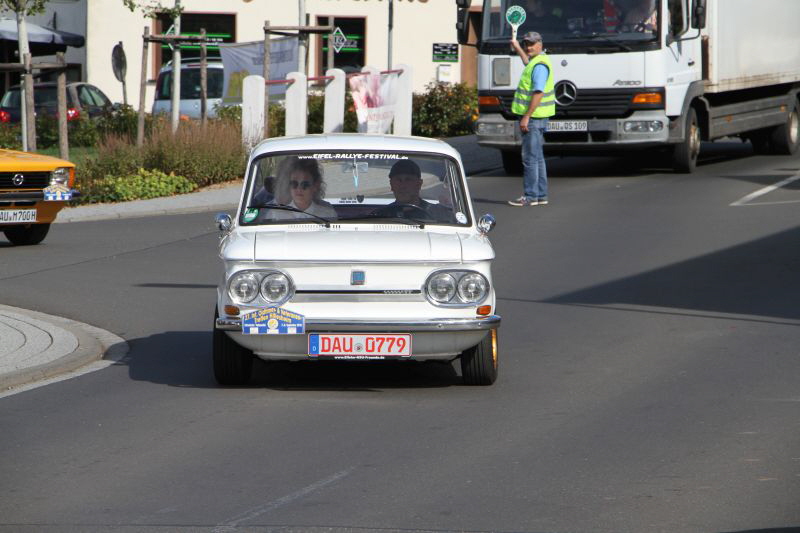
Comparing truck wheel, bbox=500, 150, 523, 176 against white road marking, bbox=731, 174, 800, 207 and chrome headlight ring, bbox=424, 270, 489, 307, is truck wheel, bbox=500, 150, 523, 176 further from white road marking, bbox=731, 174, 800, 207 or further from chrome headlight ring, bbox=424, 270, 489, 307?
chrome headlight ring, bbox=424, 270, 489, 307

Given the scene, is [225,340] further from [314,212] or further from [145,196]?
[145,196]

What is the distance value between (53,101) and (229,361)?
92.3 feet

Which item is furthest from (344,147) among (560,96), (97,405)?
(560,96)

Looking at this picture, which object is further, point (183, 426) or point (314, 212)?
point (314, 212)

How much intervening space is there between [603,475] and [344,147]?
3346 millimetres

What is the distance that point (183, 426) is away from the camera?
7.94m

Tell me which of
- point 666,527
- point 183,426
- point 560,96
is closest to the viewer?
point 666,527

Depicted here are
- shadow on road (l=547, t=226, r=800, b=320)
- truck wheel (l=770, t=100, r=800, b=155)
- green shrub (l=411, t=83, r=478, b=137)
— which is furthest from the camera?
green shrub (l=411, t=83, r=478, b=137)

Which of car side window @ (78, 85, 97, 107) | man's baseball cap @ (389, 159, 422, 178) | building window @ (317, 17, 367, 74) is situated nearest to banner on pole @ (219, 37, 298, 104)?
car side window @ (78, 85, 97, 107)

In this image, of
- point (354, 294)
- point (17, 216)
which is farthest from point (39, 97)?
point (354, 294)

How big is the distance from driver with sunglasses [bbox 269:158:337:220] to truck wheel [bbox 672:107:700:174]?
14089 millimetres

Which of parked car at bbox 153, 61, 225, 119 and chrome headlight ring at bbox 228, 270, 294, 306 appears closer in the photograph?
chrome headlight ring at bbox 228, 270, 294, 306

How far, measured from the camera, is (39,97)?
35719mm

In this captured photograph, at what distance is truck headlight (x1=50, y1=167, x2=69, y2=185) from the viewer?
16.9m
